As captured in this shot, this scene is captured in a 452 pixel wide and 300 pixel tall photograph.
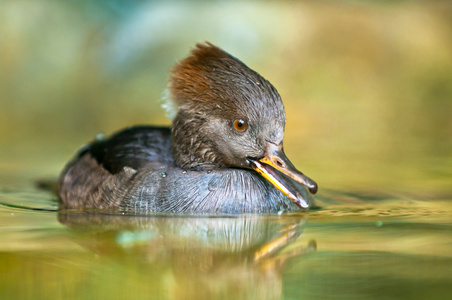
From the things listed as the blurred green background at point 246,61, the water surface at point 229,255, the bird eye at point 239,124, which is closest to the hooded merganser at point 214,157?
the bird eye at point 239,124

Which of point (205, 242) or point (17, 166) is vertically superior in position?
point (17, 166)

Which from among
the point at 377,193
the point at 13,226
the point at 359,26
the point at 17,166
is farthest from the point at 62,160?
the point at 359,26

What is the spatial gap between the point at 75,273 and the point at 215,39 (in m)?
8.73

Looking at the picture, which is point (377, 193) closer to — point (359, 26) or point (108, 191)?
point (108, 191)

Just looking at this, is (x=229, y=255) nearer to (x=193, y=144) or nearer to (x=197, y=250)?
(x=197, y=250)

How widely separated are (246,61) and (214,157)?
21.4 feet

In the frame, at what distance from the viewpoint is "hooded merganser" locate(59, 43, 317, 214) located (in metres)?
5.36

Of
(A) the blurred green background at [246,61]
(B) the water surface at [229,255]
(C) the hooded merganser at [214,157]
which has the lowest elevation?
(B) the water surface at [229,255]

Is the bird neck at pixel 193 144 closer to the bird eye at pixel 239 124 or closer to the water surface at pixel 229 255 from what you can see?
the bird eye at pixel 239 124

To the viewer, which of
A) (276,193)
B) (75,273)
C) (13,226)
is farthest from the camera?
(276,193)

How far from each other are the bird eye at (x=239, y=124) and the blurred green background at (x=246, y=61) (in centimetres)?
433

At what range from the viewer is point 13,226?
5.24 meters

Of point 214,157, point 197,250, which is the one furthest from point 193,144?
point 197,250

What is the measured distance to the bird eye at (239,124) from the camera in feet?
17.8
